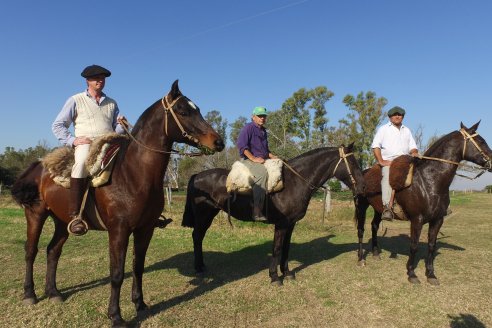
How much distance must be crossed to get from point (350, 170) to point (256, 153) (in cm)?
180

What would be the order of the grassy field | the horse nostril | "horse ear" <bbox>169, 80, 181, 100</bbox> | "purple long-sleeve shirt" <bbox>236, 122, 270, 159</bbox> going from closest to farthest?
the horse nostril → "horse ear" <bbox>169, 80, 181, 100</bbox> → the grassy field → "purple long-sleeve shirt" <bbox>236, 122, 270, 159</bbox>

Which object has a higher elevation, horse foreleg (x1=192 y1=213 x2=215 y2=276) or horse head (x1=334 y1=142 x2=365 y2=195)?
horse head (x1=334 y1=142 x2=365 y2=195)

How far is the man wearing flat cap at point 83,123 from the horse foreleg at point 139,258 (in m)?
0.71

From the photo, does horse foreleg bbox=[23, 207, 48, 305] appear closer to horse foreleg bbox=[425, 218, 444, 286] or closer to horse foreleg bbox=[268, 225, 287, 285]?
horse foreleg bbox=[268, 225, 287, 285]

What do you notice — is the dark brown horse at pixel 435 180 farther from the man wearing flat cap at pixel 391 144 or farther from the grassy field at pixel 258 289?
the grassy field at pixel 258 289

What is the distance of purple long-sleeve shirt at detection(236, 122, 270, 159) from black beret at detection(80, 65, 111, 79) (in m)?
2.79

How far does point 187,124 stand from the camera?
380 cm

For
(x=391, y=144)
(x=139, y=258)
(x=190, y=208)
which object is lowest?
(x=139, y=258)

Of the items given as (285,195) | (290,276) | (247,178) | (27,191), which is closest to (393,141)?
(285,195)

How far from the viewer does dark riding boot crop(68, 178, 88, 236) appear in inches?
154

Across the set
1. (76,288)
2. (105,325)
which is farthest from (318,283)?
(76,288)

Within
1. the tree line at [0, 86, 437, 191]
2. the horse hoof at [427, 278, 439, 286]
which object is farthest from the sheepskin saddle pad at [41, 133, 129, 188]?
the tree line at [0, 86, 437, 191]

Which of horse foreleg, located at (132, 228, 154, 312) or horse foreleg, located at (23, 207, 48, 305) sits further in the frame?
horse foreleg, located at (23, 207, 48, 305)

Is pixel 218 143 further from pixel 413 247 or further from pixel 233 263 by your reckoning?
pixel 413 247
